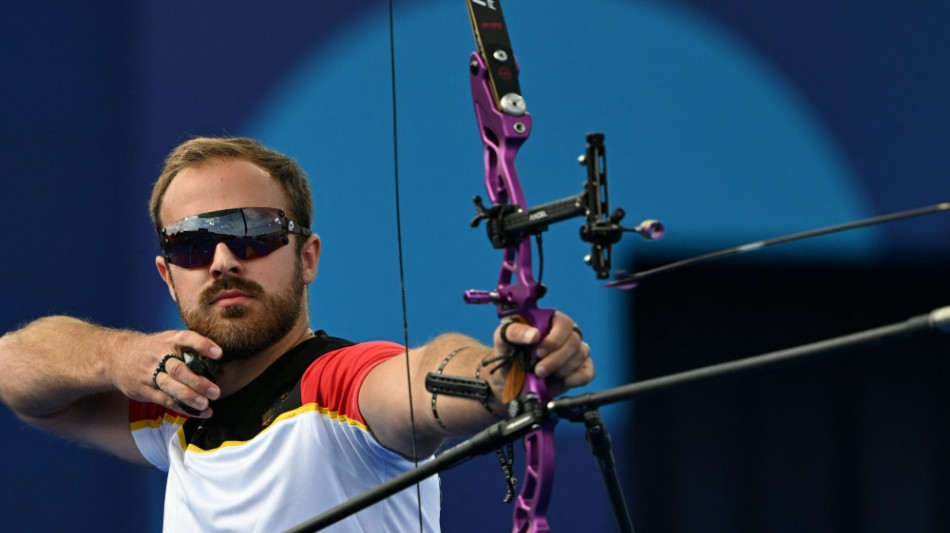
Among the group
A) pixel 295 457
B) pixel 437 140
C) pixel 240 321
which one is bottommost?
pixel 295 457

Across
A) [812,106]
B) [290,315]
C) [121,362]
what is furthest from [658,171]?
[121,362]

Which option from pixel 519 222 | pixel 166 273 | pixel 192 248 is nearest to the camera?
pixel 519 222

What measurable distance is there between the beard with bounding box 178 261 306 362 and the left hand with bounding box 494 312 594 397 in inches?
30.1

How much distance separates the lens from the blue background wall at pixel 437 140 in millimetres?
3096

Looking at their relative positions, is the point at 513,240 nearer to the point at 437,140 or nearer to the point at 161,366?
the point at 161,366

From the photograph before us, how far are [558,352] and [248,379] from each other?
3.00 ft

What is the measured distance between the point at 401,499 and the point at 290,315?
16.0 inches

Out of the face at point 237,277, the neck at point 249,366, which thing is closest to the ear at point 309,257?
the face at point 237,277

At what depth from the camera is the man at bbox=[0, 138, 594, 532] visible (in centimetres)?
181

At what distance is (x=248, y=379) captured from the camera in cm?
212

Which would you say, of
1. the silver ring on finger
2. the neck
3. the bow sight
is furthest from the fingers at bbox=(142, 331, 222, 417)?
the bow sight

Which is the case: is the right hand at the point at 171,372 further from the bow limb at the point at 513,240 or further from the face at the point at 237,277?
the bow limb at the point at 513,240

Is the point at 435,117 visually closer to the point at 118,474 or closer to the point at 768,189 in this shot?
the point at 768,189

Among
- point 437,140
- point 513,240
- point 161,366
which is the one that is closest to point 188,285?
point 161,366
